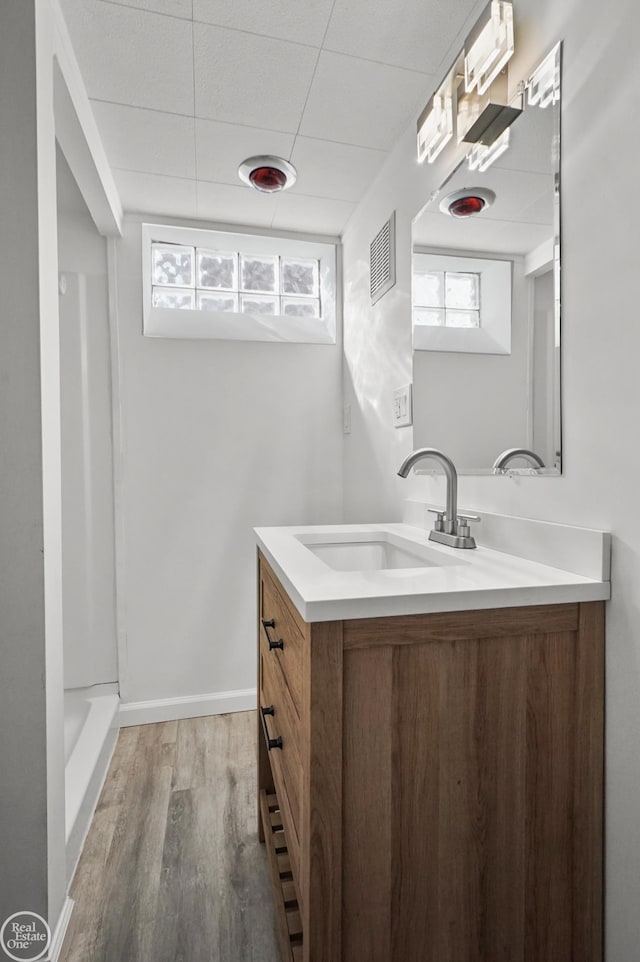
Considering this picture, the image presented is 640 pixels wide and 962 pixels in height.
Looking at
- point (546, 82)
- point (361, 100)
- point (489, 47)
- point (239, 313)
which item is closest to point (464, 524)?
point (546, 82)

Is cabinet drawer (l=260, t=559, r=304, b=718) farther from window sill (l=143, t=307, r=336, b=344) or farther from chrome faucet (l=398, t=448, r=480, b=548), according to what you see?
window sill (l=143, t=307, r=336, b=344)

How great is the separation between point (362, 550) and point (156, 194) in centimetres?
173

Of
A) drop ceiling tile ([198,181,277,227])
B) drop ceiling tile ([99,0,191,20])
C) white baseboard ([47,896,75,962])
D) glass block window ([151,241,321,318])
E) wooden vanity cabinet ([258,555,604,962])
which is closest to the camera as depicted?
wooden vanity cabinet ([258,555,604,962])

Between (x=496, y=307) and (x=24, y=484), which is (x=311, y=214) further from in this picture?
(x=24, y=484)

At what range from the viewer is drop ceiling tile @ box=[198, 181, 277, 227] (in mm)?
2041

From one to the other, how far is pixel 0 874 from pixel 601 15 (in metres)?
2.04

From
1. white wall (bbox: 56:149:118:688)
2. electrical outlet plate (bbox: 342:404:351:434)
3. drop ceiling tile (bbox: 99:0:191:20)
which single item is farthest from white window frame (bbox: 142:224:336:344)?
drop ceiling tile (bbox: 99:0:191:20)

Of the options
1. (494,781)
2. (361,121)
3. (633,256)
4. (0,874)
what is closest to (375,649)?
(494,781)

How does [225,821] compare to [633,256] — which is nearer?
[633,256]

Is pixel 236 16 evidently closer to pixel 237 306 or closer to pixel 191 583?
pixel 237 306

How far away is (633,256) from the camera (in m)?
0.82

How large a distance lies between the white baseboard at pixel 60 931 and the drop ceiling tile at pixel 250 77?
222cm

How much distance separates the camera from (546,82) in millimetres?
1007

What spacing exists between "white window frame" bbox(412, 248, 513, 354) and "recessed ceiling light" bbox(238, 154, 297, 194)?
75cm
